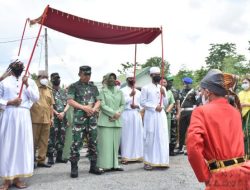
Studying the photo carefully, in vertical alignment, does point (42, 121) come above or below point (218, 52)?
below

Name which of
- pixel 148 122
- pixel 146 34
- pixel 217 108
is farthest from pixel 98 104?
pixel 217 108

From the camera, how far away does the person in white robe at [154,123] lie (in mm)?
8023

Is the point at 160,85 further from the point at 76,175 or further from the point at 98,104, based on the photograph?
the point at 76,175

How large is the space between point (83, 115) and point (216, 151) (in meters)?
4.34

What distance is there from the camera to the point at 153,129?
322 inches

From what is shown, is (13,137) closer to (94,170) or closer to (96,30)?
(94,170)

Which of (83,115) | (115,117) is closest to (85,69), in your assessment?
(83,115)

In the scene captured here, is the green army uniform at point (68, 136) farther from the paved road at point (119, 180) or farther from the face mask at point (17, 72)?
the face mask at point (17, 72)

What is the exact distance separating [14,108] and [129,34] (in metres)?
2.87

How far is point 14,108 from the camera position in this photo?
21.1 feet

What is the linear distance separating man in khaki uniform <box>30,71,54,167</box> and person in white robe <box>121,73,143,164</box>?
178cm

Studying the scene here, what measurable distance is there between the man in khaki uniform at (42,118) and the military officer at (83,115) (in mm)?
1307

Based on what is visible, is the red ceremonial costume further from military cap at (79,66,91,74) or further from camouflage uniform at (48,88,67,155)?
camouflage uniform at (48,88,67,155)

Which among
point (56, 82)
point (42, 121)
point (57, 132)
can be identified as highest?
point (56, 82)
